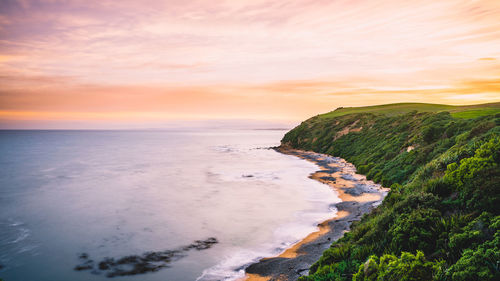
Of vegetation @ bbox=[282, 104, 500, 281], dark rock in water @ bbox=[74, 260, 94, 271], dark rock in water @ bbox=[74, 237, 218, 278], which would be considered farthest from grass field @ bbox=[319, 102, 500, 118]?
dark rock in water @ bbox=[74, 260, 94, 271]

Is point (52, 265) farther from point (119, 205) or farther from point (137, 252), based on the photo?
point (119, 205)

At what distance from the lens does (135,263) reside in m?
13.2

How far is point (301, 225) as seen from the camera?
17203 mm

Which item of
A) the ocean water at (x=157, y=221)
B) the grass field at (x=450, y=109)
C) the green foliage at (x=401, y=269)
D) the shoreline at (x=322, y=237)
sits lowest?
the ocean water at (x=157, y=221)

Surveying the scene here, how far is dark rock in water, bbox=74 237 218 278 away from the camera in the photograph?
40.9 ft

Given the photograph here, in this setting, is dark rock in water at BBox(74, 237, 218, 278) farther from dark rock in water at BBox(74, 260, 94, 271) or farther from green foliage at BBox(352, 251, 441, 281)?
green foliage at BBox(352, 251, 441, 281)

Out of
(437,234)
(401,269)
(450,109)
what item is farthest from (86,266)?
(450,109)

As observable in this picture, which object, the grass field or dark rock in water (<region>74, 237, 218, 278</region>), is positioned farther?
the grass field

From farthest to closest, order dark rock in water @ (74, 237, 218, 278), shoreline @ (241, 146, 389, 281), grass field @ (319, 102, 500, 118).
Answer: grass field @ (319, 102, 500, 118)
dark rock in water @ (74, 237, 218, 278)
shoreline @ (241, 146, 389, 281)

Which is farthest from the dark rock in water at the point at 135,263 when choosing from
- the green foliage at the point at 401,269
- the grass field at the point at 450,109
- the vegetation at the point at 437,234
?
the grass field at the point at 450,109

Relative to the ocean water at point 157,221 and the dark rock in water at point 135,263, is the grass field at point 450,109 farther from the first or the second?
the dark rock in water at point 135,263

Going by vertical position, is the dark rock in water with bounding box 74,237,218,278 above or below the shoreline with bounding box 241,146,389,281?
below

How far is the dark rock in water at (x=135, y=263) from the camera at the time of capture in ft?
40.9

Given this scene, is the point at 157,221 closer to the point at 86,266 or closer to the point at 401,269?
the point at 86,266
